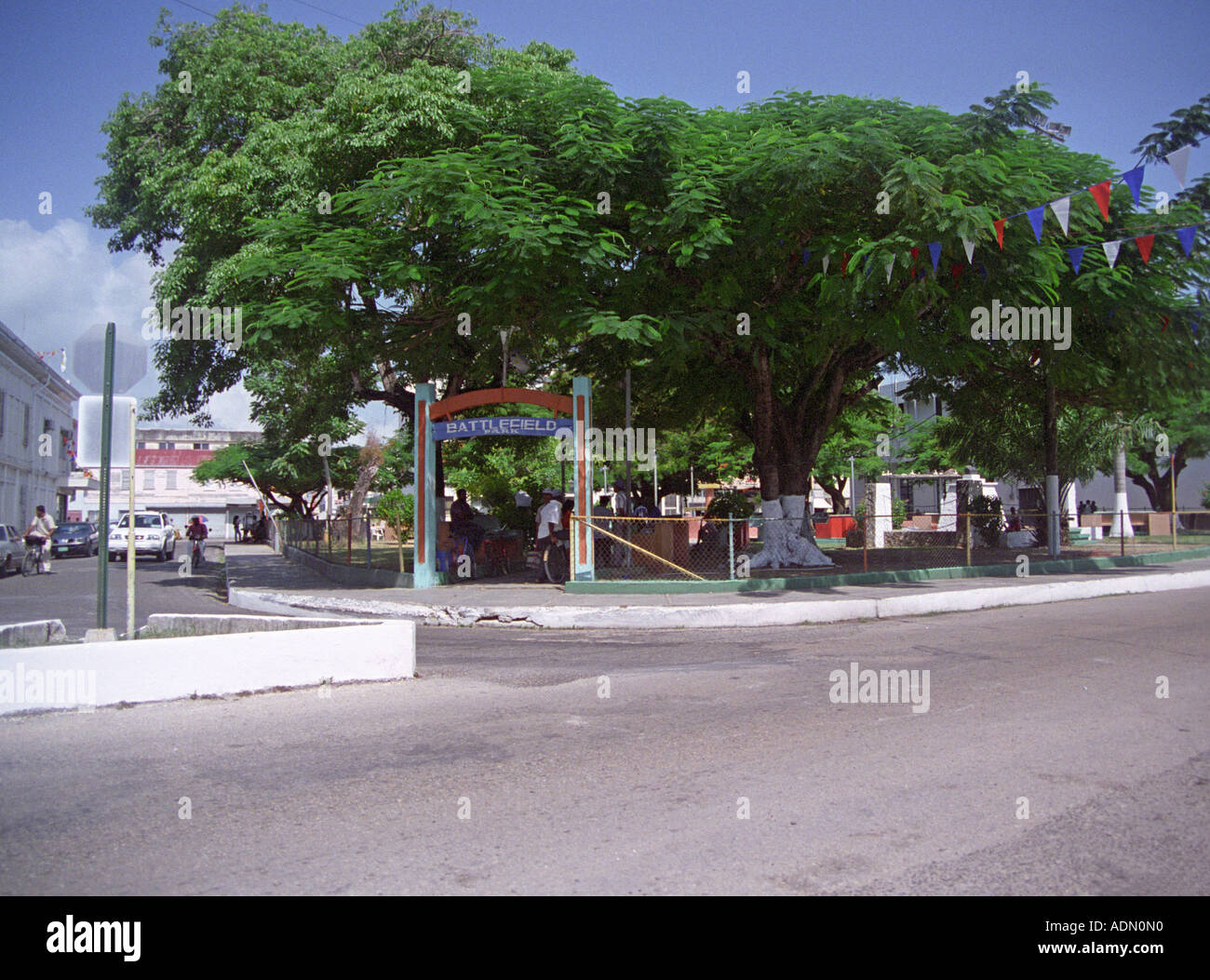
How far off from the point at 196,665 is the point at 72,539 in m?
34.1

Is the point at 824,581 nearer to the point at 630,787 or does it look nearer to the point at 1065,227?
the point at 1065,227

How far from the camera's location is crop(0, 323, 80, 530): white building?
139ft

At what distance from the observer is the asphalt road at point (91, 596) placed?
44.8ft

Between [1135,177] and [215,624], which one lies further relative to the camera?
[1135,177]

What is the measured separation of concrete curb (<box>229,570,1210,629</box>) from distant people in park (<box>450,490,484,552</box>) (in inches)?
144

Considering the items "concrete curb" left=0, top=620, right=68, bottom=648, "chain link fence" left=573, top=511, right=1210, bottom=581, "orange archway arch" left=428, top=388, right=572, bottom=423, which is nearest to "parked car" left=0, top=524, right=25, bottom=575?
"orange archway arch" left=428, top=388, right=572, bottom=423

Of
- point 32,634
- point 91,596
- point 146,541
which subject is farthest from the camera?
point 146,541

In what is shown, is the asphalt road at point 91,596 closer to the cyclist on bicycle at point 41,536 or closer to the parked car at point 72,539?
the cyclist on bicycle at point 41,536

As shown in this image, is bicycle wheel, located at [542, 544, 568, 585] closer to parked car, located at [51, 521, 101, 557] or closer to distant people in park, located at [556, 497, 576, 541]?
distant people in park, located at [556, 497, 576, 541]

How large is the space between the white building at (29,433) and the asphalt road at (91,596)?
1474 cm

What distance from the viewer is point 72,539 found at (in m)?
36.7

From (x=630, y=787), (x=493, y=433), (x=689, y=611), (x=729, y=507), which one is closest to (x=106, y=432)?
(x=630, y=787)
